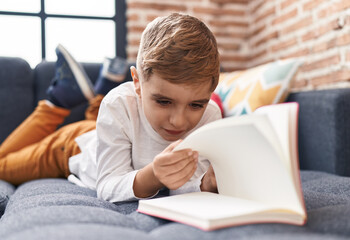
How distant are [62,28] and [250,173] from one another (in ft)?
7.03

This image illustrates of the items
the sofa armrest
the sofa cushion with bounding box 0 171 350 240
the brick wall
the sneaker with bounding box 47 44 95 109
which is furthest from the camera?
the brick wall

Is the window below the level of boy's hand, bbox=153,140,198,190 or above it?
above

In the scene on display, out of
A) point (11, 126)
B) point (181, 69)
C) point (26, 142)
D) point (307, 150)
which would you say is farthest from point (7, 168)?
point (307, 150)

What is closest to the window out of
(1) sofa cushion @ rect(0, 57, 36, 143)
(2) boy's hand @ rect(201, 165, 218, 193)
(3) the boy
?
(1) sofa cushion @ rect(0, 57, 36, 143)

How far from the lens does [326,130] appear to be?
1340 mm

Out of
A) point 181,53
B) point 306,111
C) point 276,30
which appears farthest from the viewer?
point 276,30

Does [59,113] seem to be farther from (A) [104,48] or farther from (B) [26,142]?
(A) [104,48]

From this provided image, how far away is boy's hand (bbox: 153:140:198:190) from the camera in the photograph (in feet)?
2.45

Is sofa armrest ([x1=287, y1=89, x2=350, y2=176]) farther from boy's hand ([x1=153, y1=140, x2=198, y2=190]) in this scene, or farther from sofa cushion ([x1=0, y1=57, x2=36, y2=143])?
sofa cushion ([x1=0, y1=57, x2=36, y2=143])

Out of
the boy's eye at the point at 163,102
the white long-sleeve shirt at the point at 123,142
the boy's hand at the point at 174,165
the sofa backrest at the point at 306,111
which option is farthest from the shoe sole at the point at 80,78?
the boy's hand at the point at 174,165

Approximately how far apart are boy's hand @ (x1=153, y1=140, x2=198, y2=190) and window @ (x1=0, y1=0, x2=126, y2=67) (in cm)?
184

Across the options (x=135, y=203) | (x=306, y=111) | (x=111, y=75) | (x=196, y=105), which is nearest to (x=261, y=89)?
(x=306, y=111)

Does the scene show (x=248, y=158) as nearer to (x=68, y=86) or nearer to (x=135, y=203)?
(x=135, y=203)

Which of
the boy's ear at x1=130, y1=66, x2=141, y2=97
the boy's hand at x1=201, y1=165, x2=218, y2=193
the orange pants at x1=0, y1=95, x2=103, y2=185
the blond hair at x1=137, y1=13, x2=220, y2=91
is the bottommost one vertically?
the orange pants at x1=0, y1=95, x2=103, y2=185
